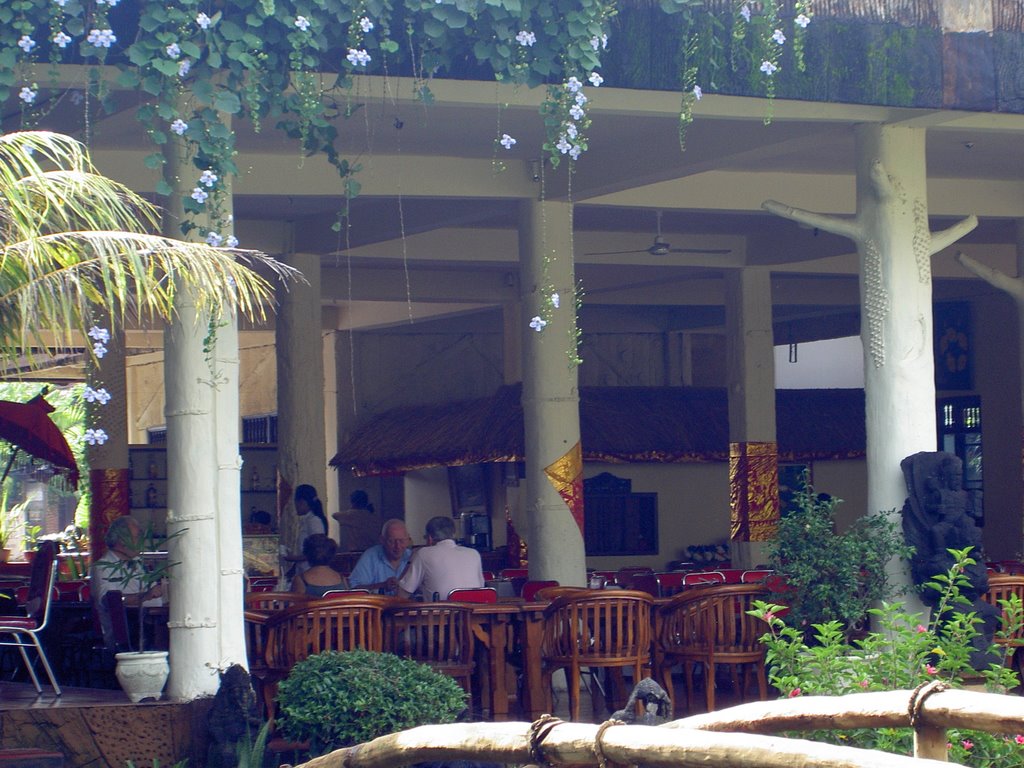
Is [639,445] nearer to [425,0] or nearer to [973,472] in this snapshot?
[973,472]

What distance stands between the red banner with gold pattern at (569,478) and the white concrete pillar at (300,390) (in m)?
3.47

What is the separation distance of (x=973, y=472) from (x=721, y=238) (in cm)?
620

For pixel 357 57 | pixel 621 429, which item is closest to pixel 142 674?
pixel 357 57

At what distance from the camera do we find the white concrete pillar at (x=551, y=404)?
11.9 metres

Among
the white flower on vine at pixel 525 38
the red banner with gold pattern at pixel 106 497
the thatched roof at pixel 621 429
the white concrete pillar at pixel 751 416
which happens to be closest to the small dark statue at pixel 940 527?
the white flower on vine at pixel 525 38

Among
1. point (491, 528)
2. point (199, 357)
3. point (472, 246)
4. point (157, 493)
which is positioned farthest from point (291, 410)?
point (199, 357)

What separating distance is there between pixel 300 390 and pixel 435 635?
6670 mm

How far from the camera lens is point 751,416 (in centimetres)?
1641

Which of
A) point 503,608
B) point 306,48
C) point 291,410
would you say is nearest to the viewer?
point 306,48

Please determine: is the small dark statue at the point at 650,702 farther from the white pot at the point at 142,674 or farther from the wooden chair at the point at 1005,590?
the wooden chair at the point at 1005,590

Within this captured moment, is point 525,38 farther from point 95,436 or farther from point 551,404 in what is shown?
point 551,404

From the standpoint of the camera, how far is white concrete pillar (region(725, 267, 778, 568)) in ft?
53.3

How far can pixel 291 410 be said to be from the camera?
1474 cm

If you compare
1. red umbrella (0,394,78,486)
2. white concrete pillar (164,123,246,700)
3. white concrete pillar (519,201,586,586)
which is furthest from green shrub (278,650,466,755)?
red umbrella (0,394,78,486)
